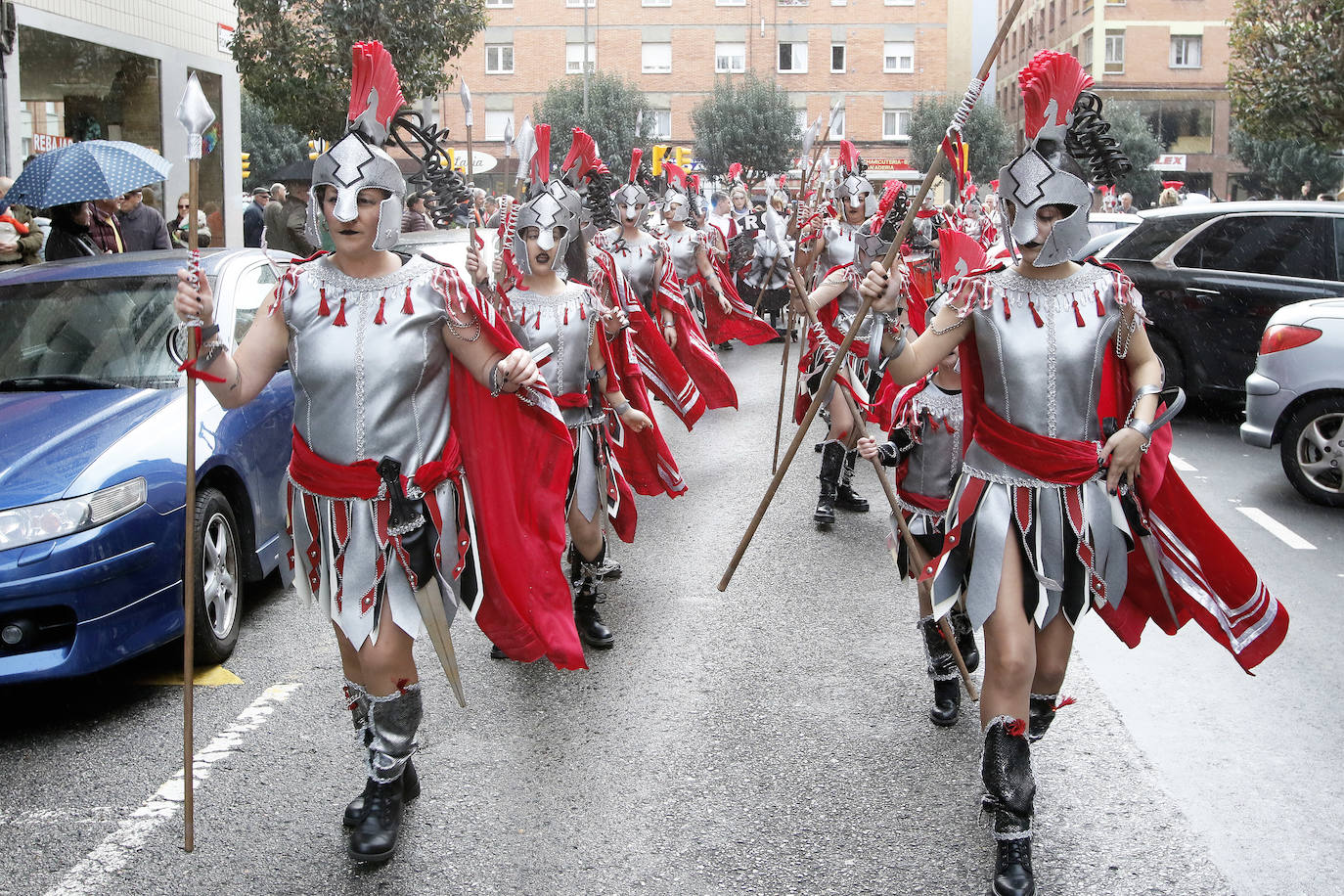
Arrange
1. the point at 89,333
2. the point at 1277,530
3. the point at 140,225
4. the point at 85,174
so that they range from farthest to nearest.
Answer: the point at 140,225 → the point at 85,174 → the point at 1277,530 → the point at 89,333

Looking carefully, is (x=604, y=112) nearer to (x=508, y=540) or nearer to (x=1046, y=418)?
(x=508, y=540)

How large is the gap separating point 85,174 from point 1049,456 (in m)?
6.34

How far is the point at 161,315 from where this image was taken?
609cm

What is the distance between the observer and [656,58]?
197ft

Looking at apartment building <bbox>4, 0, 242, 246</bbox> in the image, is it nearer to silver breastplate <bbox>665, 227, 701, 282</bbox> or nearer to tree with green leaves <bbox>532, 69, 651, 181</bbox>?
silver breastplate <bbox>665, 227, 701, 282</bbox>

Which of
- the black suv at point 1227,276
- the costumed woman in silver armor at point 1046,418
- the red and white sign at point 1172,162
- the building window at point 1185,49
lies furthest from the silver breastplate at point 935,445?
the building window at point 1185,49

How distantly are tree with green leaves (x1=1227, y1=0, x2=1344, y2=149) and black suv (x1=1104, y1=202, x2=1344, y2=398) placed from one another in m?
8.87

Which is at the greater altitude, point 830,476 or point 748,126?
point 748,126

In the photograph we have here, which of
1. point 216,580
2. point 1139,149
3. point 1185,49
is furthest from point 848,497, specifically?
point 1185,49

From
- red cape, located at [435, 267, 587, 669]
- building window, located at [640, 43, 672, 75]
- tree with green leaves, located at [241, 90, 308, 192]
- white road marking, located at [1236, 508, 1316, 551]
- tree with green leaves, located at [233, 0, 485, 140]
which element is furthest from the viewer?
building window, located at [640, 43, 672, 75]

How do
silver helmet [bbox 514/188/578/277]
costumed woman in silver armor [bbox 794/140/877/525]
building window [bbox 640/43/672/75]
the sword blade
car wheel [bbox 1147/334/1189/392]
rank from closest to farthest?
1. the sword blade
2. silver helmet [bbox 514/188/578/277]
3. costumed woman in silver armor [bbox 794/140/877/525]
4. car wheel [bbox 1147/334/1189/392]
5. building window [bbox 640/43/672/75]

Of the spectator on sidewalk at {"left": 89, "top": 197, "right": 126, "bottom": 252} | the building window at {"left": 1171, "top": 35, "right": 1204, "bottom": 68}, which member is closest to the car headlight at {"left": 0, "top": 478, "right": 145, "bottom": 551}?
the spectator on sidewalk at {"left": 89, "top": 197, "right": 126, "bottom": 252}

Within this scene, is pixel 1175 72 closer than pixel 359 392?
No

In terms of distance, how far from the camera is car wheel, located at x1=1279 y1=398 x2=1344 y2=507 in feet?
27.7
